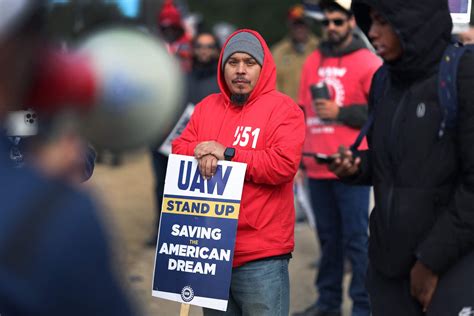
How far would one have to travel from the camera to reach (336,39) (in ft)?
19.4

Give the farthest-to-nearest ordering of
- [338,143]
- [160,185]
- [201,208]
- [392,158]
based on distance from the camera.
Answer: [160,185]
[338,143]
[201,208]
[392,158]

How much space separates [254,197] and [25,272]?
2683 mm

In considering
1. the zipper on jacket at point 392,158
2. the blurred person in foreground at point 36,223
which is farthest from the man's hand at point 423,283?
the blurred person in foreground at point 36,223

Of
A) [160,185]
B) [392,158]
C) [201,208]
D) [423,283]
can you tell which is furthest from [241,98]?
[160,185]

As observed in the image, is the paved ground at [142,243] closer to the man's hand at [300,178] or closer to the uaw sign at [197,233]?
the uaw sign at [197,233]

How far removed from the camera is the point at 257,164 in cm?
394

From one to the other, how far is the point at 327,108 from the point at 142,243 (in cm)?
334

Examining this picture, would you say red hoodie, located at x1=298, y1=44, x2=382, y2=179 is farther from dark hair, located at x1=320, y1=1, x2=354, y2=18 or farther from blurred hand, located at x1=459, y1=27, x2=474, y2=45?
blurred hand, located at x1=459, y1=27, x2=474, y2=45

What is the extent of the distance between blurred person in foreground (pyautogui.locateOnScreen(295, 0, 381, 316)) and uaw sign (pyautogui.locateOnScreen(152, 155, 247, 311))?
1765mm

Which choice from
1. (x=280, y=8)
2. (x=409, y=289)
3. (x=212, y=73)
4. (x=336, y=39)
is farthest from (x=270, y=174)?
(x=280, y=8)

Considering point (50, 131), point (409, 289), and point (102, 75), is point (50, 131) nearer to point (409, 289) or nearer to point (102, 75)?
point (102, 75)

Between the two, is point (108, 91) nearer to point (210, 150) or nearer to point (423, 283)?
point (423, 283)

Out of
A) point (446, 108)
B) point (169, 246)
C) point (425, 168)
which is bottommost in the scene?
point (169, 246)

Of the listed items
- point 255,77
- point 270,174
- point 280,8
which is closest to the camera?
point 270,174
